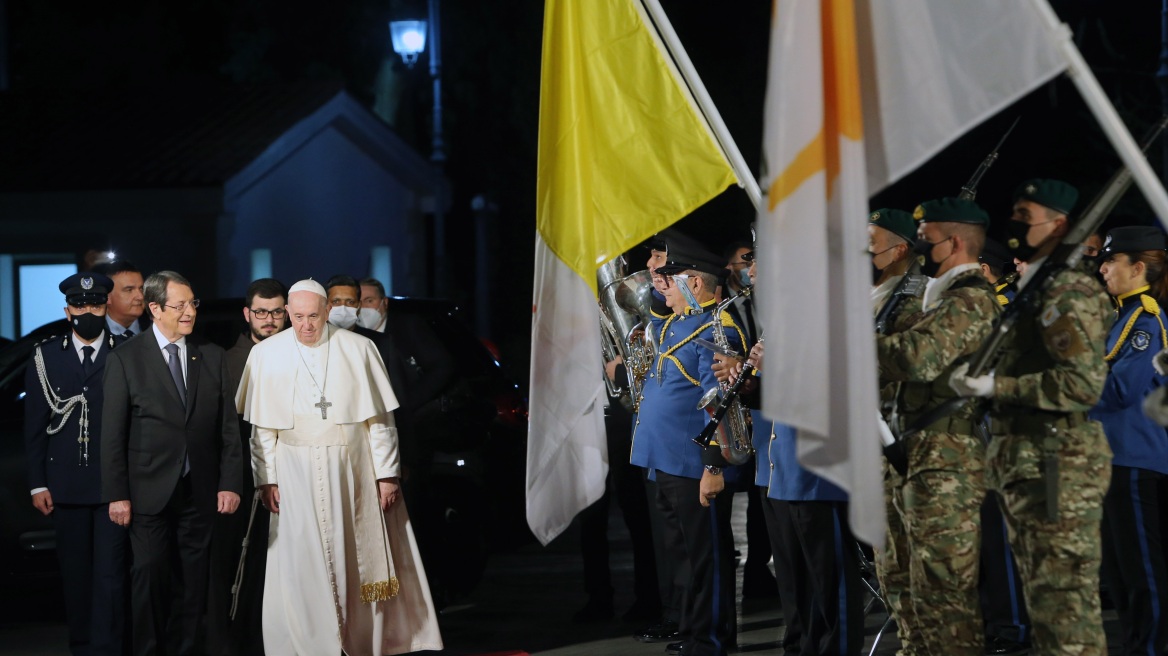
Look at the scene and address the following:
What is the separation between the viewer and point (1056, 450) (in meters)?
6.36

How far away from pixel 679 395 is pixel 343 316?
258cm

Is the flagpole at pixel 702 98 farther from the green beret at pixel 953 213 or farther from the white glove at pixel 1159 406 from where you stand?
the white glove at pixel 1159 406

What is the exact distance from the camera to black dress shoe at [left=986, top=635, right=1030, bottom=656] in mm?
8578

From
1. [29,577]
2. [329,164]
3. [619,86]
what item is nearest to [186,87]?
[329,164]

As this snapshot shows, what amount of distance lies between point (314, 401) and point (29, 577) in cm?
313

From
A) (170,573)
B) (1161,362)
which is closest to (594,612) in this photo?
(170,573)

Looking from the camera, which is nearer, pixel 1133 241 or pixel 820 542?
pixel 820 542

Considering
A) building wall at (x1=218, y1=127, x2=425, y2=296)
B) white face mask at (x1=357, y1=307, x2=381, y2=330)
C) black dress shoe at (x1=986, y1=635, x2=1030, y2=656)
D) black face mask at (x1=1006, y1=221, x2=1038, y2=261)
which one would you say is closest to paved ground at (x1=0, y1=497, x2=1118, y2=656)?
black dress shoe at (x1=986, y1=635, x2=1030, y2=656)

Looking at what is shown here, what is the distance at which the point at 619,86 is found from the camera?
22.4 feet

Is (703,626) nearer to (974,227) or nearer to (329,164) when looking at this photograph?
(974,227)

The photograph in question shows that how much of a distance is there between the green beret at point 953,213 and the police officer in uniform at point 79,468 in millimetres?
4528

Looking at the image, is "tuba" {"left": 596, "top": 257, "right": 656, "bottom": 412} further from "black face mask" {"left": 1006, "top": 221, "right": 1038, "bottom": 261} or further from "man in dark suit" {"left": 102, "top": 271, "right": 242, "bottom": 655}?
"black face mask" {"left": 1006, "top": 221, "right": 1038, "bottom": 261}

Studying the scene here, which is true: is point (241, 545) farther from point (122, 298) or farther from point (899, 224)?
point (899, 224)

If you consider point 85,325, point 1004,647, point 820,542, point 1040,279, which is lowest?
point 1004,647
